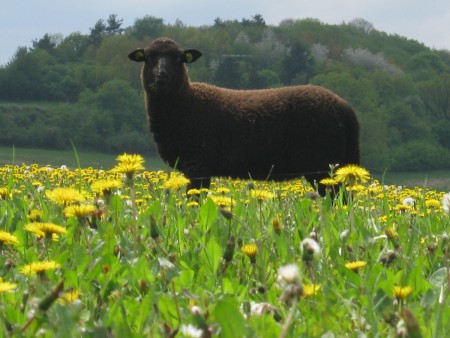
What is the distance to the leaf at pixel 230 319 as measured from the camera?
5.39ft

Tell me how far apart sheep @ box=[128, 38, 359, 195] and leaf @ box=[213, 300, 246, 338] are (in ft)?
24.6

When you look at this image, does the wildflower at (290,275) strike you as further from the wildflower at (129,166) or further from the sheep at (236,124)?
the sheep at (236,124)

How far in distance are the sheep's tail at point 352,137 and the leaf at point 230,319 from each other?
8502 mm

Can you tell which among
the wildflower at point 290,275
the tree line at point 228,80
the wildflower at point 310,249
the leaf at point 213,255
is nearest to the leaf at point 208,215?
the leaf at point 213,255

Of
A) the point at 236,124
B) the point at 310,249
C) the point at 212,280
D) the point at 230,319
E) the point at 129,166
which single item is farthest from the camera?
the point at 236,124

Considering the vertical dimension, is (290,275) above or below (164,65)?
below

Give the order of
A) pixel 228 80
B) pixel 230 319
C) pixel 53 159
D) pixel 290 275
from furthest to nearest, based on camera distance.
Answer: pixel 228 80 → pixel 53 159 → pixel 230 319 → pixel 290 275

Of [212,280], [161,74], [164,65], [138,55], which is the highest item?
[138,55]

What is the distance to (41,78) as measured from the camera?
127688mm

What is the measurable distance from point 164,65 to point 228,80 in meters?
114

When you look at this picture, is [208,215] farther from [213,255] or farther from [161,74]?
[161,74]

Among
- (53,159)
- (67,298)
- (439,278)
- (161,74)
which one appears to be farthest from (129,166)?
(53,159)

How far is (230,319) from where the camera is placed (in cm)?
165

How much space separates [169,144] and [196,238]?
6.04m
